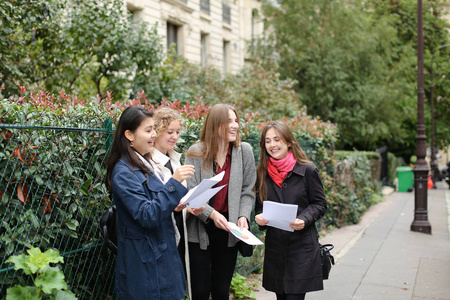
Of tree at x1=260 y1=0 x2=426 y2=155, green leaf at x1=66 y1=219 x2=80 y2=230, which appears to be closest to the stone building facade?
tree at x1=260 y1=0 x2=426 y2=155

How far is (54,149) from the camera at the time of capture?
10.3 ft

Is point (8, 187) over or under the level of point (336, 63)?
under

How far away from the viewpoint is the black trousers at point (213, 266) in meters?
3.52

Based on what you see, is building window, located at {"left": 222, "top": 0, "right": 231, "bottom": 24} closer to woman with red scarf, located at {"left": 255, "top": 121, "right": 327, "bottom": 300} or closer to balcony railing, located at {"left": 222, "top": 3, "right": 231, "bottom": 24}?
balcony railing, located at {"left": 222, "top": 3, "right": 231, "bottom": 24}

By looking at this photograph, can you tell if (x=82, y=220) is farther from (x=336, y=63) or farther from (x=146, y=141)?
(x=336, y=63)

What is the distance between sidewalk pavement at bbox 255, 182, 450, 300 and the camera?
556 cm

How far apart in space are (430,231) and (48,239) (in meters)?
8.99

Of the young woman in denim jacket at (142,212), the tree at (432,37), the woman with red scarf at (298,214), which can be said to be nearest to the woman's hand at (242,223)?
the woman with red scarf at (298,214)

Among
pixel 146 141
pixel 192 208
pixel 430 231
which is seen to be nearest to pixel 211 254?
pixel 192 208

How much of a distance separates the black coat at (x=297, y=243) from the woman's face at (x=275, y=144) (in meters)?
0.16

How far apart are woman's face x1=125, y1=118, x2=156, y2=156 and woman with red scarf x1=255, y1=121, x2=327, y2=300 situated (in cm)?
116

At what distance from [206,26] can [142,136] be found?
61.7 feet

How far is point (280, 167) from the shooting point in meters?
3.65

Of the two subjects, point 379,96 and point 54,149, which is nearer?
point 54,149
